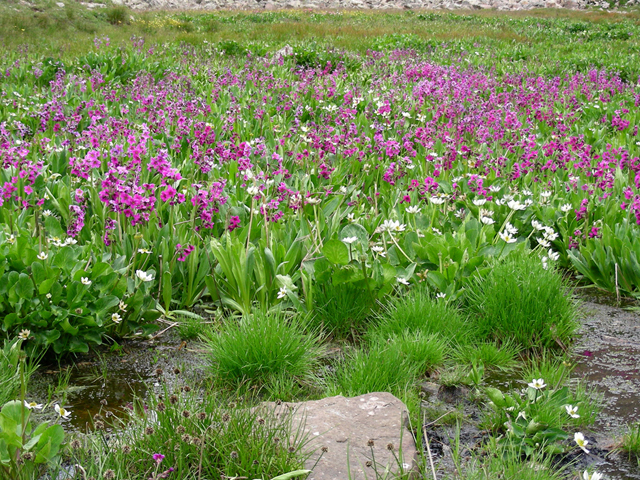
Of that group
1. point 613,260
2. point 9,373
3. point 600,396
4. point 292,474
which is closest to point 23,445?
point 9,373

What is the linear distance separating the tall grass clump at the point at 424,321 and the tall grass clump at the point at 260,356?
1.75ft

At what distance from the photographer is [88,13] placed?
19656 millimetres

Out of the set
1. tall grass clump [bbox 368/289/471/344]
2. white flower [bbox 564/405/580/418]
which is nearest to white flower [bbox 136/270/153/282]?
tall grass clump [bbox 368/289/471/344]

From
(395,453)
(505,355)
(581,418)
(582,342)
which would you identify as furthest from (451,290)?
(395,453)

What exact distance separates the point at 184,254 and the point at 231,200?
1057 millimetres

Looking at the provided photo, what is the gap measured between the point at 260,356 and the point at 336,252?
0.87 meters

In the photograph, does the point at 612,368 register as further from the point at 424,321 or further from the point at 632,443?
the point at 424,321

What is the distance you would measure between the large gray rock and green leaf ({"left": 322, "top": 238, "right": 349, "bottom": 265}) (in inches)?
42.3

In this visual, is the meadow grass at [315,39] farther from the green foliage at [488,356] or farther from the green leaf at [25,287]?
the green foliage at [488,356]

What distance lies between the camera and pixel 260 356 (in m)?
3.10

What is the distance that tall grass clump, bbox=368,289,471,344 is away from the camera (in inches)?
136

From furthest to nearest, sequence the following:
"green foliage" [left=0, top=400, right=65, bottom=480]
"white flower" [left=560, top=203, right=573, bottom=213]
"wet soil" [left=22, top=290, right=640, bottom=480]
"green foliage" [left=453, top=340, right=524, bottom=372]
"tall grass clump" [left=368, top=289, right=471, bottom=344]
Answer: "white flower" [left=560, top=203, right=573, bottom=213], "tall grass clump" [left=368, top=289, right=471, bottom=344], "green foliage" [left=453, top=340, right=524, bottom=372], "wet soil" [left=22, top=290, right=640, bottom=480], "green foliage" [left=0, top=400, right=65, bottom=480]

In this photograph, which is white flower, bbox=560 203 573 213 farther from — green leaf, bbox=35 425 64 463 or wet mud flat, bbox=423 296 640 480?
green leaf, bbox=35 425 64 463

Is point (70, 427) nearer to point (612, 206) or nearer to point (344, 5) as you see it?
point (612, 206)
